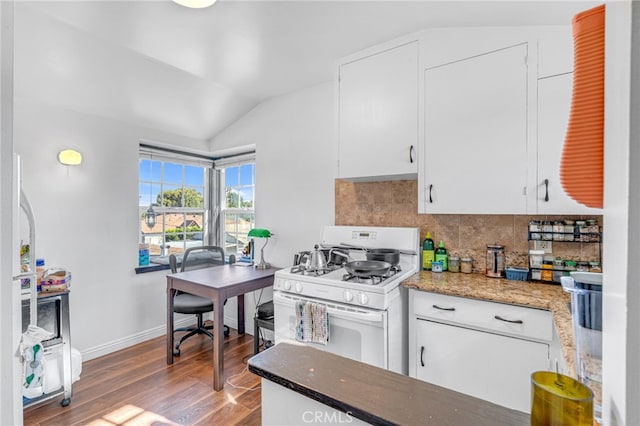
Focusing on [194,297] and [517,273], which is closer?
[517,273]

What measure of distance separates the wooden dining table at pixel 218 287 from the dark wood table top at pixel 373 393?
1.64 metres

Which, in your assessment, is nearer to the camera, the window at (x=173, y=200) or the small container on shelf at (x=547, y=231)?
the small container on shelf at (x=547, y=231)

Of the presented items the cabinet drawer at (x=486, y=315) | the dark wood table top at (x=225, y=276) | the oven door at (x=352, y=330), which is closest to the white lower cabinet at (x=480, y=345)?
the cabinet drawer at (x=486, y=315)

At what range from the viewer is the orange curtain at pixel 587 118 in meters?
0.49

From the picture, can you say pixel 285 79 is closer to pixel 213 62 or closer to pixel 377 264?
pixel 213 62

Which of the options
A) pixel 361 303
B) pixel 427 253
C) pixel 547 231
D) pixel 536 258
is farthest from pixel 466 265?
pixel 361 303

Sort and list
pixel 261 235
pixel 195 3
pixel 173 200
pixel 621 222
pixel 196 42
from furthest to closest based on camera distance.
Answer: pixel 173 200 → pixel 261 235 → pixel 196 42 → pixel 195 3 → pixel 621 222

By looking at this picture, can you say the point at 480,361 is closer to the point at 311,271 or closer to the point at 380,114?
the point at 311,271

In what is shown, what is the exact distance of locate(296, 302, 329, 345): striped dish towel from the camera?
1.93m

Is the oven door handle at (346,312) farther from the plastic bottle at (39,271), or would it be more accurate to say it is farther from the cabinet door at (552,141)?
the plastic bottle at (39,271)

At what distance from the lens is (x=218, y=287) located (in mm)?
2375

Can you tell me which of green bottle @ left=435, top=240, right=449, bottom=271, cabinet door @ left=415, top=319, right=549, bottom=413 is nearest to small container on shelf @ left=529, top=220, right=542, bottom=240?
green bottle @ left=435, top=240, right=449, bottom=271

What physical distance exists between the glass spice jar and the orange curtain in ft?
5.77

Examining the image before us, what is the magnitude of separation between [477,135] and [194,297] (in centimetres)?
276
